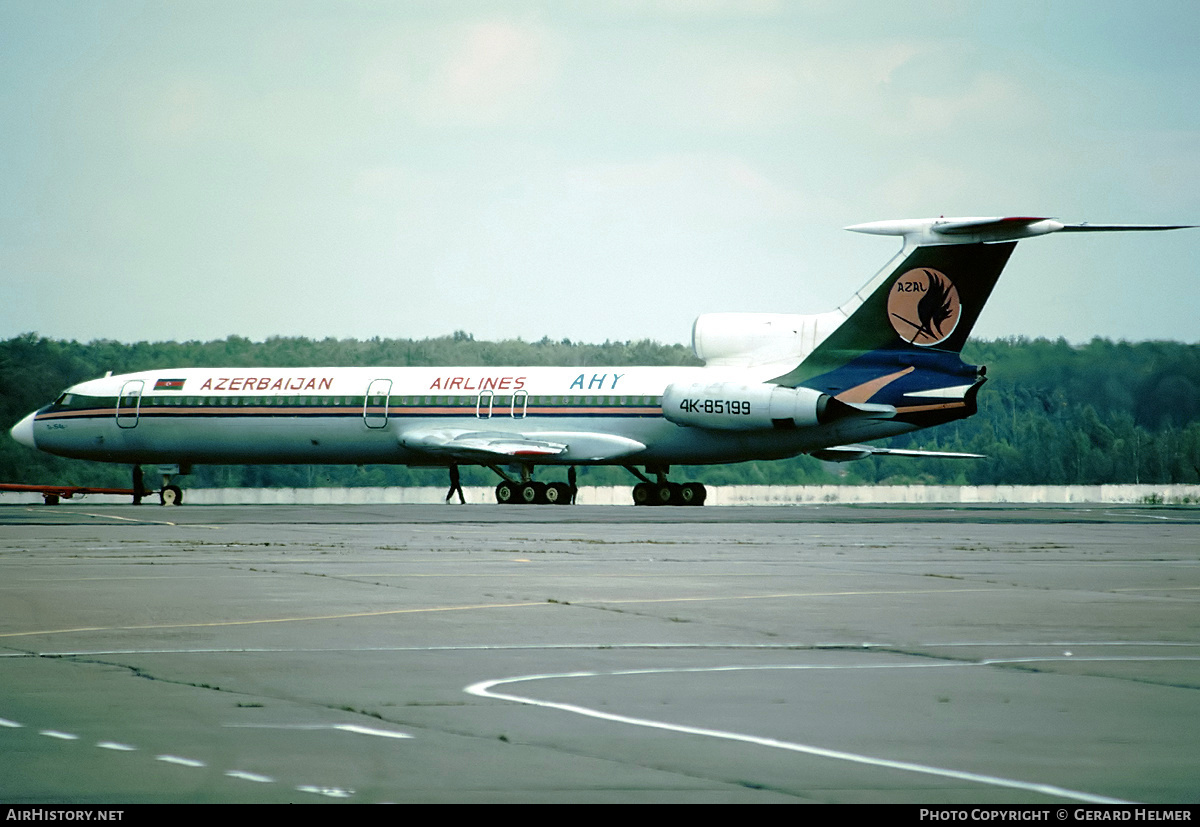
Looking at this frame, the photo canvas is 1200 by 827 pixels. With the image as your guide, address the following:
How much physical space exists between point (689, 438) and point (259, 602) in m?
31.4

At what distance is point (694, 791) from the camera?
6281mm

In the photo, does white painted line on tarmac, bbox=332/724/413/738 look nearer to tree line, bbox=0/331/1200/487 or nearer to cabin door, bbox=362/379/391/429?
cabin door, bbox=362/379/391/429

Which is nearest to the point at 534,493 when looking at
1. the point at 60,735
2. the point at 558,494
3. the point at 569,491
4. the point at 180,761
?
the point at 558,494

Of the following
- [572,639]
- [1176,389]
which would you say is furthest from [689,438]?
[572,639]

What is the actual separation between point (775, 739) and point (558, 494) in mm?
39959

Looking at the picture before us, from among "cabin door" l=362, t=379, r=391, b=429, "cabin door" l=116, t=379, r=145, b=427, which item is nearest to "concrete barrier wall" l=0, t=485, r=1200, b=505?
"cabin door" l=116, t=379, r=145, b=427

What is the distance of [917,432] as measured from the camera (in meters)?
80.2

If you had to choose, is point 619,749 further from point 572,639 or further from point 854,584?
point 854,584

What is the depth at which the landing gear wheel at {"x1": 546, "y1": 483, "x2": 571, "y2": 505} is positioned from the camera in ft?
155

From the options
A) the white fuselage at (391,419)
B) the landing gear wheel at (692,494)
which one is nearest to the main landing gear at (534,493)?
the white fuselage at (391,419)

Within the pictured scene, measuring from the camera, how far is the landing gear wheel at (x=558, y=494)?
155 feet
